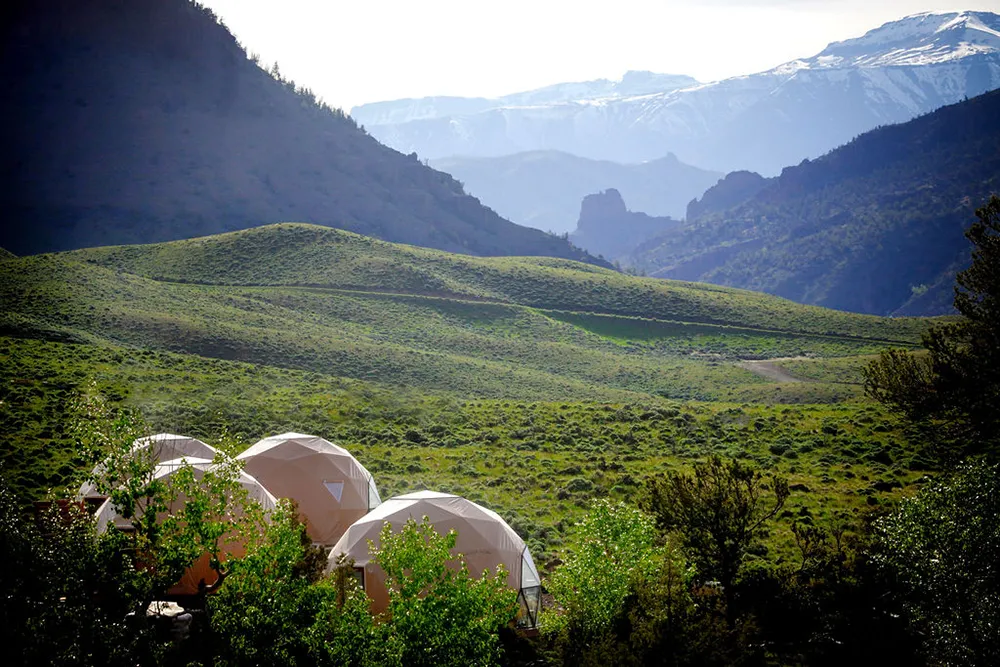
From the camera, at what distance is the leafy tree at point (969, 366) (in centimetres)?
2812

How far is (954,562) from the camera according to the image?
19.9 m

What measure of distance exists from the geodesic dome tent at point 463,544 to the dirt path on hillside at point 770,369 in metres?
75.3

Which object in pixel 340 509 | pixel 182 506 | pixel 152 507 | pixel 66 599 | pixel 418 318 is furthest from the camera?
pixel 418 318

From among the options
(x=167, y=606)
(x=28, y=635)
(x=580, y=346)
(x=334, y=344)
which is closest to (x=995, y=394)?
(x=167, y=606)

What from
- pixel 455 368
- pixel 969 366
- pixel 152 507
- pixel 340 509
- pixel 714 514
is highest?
pixel 969 366

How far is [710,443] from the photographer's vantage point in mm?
50031

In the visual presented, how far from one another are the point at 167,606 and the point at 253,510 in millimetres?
4135

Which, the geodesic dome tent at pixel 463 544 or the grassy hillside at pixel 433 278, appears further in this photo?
the grassy hillside at pixel 433 278

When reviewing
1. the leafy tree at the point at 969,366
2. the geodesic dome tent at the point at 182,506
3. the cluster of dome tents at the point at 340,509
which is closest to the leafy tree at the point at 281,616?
the cluster of dome tents at the point at 340,509

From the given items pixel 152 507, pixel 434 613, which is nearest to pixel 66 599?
pixel 152 507

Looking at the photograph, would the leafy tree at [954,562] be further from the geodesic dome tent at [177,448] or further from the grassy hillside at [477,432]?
the geodesic dome tent at [177,448]

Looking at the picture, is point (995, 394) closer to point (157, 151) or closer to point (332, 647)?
point (332, 647)

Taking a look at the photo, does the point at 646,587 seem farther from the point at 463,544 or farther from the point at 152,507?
the point at 152,507

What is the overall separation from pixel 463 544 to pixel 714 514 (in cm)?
799
